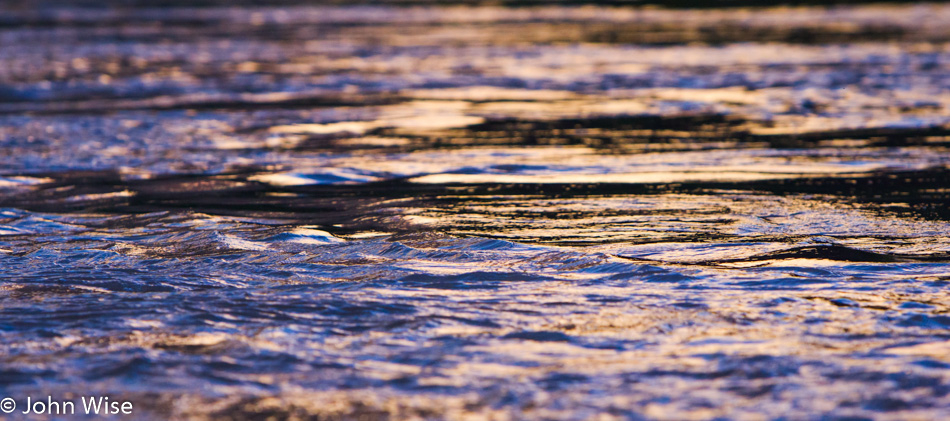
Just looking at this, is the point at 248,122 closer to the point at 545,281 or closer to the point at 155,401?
the point at 545,281

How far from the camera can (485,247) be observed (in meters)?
4.79

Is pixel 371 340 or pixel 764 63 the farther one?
pixel 764 63

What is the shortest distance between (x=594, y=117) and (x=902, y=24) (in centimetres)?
1246

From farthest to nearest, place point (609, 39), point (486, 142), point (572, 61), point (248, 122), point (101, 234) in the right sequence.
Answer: point (609, 39)
point (572, 61)
point (248, 122)
point (486, 142)
point (101, 234)

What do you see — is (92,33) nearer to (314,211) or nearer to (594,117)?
(594,117)

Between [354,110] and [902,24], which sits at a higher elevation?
[902,24]

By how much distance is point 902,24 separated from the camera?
19266 millimetres

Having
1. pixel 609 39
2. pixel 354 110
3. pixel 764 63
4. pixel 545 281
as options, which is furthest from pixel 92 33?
pixel 545 281

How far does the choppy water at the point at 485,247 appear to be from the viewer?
3219 millimetres

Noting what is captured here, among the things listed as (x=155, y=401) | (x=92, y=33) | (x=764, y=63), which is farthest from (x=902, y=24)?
(x=155, y=401)

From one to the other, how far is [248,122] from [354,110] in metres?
1.18

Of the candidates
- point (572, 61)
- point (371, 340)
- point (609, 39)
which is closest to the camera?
point (371, 340)

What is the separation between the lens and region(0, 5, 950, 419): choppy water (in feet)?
10.6

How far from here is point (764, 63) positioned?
43.4 feet
